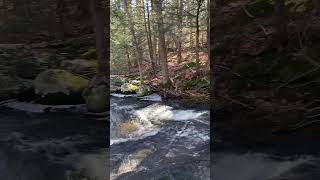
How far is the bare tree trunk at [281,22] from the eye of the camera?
2660 mm

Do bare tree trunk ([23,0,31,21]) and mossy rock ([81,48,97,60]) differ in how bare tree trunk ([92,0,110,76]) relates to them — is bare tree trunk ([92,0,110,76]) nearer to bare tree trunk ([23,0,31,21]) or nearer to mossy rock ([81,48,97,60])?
mossy rock ([81,48,97,60])

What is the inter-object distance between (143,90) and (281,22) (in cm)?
162

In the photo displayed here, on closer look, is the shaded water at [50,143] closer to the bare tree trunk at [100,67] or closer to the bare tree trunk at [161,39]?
the bare tree trunk at [100,67]

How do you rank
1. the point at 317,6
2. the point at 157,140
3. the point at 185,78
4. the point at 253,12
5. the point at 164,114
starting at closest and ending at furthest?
the point at 317,6 < the point at 253,12 < the point at 157,140 < the point at 164,114 < the point at 185,78

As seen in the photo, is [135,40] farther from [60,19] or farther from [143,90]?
[60,19]

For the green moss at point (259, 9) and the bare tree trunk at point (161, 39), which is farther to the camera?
the bare tree trunk at point (161, 39)

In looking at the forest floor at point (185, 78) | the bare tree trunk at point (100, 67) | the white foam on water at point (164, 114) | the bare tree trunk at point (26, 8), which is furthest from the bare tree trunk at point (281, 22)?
the bare tree trunk at point (26, 8)

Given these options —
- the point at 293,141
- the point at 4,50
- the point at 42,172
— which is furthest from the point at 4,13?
the point at 293,141

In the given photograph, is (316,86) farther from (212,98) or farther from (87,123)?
(87,123)

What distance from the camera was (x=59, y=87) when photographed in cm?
275

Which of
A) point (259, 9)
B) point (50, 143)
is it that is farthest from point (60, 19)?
point (259, 9)

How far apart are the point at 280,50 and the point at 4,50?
213cm

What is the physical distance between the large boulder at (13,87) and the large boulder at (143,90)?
4.10ft

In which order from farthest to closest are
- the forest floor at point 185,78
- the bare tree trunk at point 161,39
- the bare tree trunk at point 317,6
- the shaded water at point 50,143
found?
the bare tree trunk at point 161,39, the forest floor at point 185,78, the shaded water at point 50,143, the bare tree trunk at point 317,6
